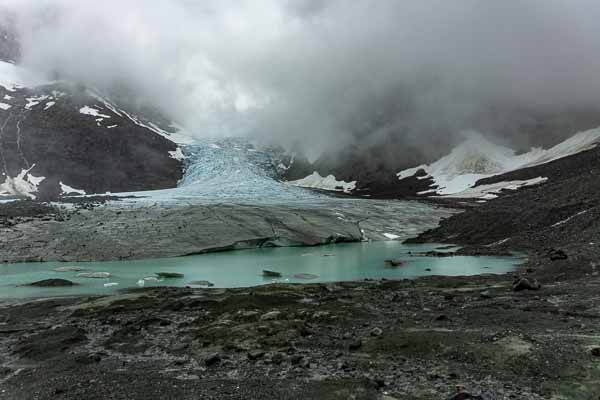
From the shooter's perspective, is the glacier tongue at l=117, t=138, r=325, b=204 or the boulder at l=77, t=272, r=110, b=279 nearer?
the boulder at l=77, t=272, r=110, b=279

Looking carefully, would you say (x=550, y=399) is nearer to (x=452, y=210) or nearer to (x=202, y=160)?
(x=452, y=210)

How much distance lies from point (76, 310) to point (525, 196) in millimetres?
40834

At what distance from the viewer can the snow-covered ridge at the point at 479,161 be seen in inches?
4564

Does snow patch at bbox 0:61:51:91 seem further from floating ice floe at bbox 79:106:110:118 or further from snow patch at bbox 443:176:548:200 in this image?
snow patch at bbox 443:176:548:200

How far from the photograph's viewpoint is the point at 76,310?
60.1 ft

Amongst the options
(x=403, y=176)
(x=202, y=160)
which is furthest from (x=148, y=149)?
(x=403, y=176)

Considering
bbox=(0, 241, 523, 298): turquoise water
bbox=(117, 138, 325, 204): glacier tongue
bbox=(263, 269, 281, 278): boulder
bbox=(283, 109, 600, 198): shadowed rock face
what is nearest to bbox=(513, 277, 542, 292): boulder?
bbox=(0, 241, 523, 298): turquoise water

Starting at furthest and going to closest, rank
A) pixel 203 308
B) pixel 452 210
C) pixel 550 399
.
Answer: pixel 452 210 < pixel 203 308 < pixel 550 399

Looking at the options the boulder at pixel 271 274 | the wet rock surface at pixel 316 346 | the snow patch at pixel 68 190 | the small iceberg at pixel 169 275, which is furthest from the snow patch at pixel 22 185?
the wet rock surface at pixel 316 346

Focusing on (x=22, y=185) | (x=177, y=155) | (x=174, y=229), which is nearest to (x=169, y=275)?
(x=174, y=229)

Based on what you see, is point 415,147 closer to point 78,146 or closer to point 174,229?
point 78,146

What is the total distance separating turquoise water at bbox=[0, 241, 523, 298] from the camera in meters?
26.5

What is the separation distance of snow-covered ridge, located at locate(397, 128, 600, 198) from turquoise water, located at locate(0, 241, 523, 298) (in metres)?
72.8

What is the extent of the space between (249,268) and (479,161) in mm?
114309
